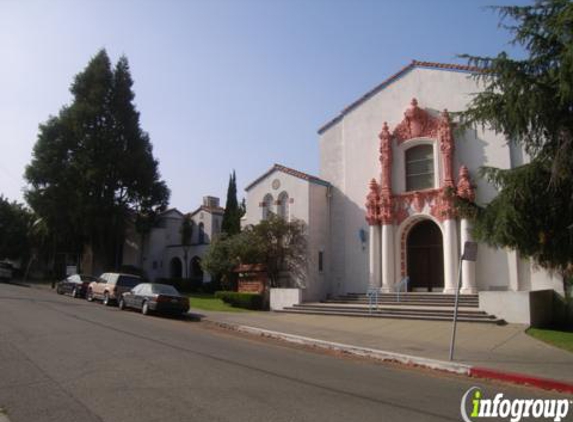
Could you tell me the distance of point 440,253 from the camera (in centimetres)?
2408

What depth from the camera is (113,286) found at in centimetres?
2489

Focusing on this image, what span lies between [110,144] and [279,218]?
73.1 ft

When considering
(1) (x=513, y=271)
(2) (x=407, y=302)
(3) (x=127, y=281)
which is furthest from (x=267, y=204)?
(1) (x=513, y=271)

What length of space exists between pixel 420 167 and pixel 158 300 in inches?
560

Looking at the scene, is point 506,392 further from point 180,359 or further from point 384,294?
point 384,294

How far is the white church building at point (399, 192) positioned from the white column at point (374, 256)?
0.17 feet

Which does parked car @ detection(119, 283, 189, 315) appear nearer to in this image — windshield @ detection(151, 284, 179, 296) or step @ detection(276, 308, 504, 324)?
windshield @ detection(151, 284, 179, 296)

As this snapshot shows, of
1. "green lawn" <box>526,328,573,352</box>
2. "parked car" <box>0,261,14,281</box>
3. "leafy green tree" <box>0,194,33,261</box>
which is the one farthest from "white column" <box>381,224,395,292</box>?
"leafy green tree" <box>0,194,33,261</box>

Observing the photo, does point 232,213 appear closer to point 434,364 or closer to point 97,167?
point 97,167

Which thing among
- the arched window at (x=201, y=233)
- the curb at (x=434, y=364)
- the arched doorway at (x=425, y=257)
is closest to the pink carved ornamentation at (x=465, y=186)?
the arched doorway at (x=425, y=257)

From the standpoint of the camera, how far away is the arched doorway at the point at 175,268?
45344mm

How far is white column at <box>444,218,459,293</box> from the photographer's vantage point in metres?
22.2

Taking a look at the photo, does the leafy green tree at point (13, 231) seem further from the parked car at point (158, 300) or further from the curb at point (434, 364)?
the curb at point (434, 364)

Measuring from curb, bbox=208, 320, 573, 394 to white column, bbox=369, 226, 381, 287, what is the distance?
1005 cm
